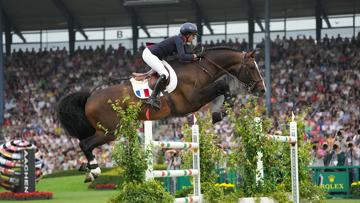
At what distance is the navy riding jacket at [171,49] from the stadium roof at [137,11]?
73.7ft

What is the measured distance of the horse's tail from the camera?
36.3 feet

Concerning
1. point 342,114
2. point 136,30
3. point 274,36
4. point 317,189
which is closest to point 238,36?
point 274,36

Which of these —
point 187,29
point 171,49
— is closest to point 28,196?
point 171,49

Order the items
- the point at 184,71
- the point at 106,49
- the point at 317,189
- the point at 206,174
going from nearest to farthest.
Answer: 1. the point at 206,174
2. the point at 184,71
3. the point at 317,189
4. the point at 106,49

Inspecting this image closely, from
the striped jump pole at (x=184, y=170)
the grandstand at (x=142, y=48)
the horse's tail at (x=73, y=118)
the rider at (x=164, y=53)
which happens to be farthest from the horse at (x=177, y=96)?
the grandstand at (x=142, y=48)

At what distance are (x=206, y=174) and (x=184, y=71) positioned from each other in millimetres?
1626

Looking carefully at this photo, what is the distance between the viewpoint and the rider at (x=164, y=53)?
1064 centimetres

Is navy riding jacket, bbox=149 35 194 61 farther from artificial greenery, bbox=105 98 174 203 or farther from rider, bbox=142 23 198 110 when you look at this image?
artificial greenery, bbox=105 98 174 203

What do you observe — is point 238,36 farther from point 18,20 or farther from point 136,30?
point 18,20

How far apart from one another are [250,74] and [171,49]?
4.06ft

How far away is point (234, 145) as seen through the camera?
10602 mm

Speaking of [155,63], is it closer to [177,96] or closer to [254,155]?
[177,96]

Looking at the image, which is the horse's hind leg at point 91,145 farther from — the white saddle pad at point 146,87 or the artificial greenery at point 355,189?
the artificial greenery at point 355,189

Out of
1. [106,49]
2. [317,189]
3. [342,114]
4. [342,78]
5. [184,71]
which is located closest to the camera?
[184,71]
